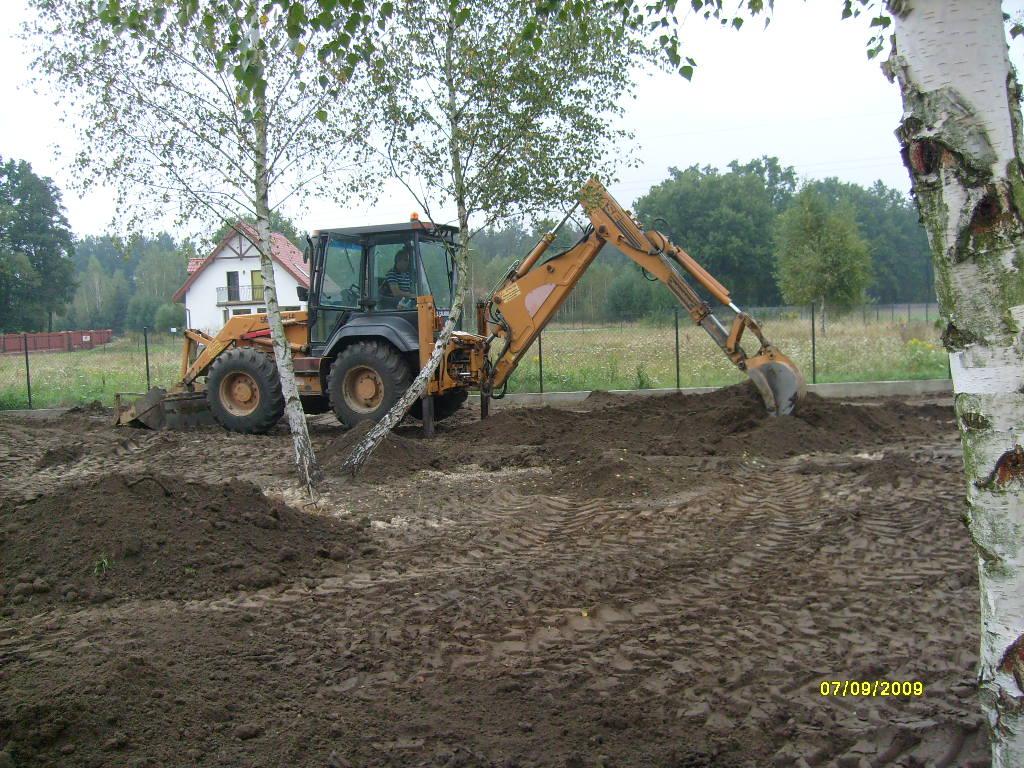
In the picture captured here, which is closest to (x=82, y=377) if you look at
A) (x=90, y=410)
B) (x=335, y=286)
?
(x=90, y=410)

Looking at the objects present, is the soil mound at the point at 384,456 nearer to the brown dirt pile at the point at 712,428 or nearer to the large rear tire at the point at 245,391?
the brown dirt pile at the point at 712,428

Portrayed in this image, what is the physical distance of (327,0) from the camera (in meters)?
4.40

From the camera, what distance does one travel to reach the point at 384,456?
10250 mm

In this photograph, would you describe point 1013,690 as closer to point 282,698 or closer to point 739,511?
point 282,698

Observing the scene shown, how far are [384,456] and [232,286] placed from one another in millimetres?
39247

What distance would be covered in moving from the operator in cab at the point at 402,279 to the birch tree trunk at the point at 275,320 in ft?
12.3

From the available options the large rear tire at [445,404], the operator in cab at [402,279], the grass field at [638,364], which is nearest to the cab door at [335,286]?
the operator in cab at [402,279]

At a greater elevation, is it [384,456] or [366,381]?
[366,381]

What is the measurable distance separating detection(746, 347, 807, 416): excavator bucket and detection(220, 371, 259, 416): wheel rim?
297 inches

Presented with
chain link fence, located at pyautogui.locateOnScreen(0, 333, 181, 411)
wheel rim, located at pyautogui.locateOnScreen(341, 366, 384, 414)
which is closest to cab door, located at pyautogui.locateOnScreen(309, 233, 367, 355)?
wheel rim, located at pyautogui.locateOnScreen(341, 366, 384, 414)

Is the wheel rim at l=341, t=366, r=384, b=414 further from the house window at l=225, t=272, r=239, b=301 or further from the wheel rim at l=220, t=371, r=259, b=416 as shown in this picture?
the house window at l=225, t=272, r=239, b=301

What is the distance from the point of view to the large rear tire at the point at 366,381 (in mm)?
12508

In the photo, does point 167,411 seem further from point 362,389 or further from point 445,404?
point 445,404
